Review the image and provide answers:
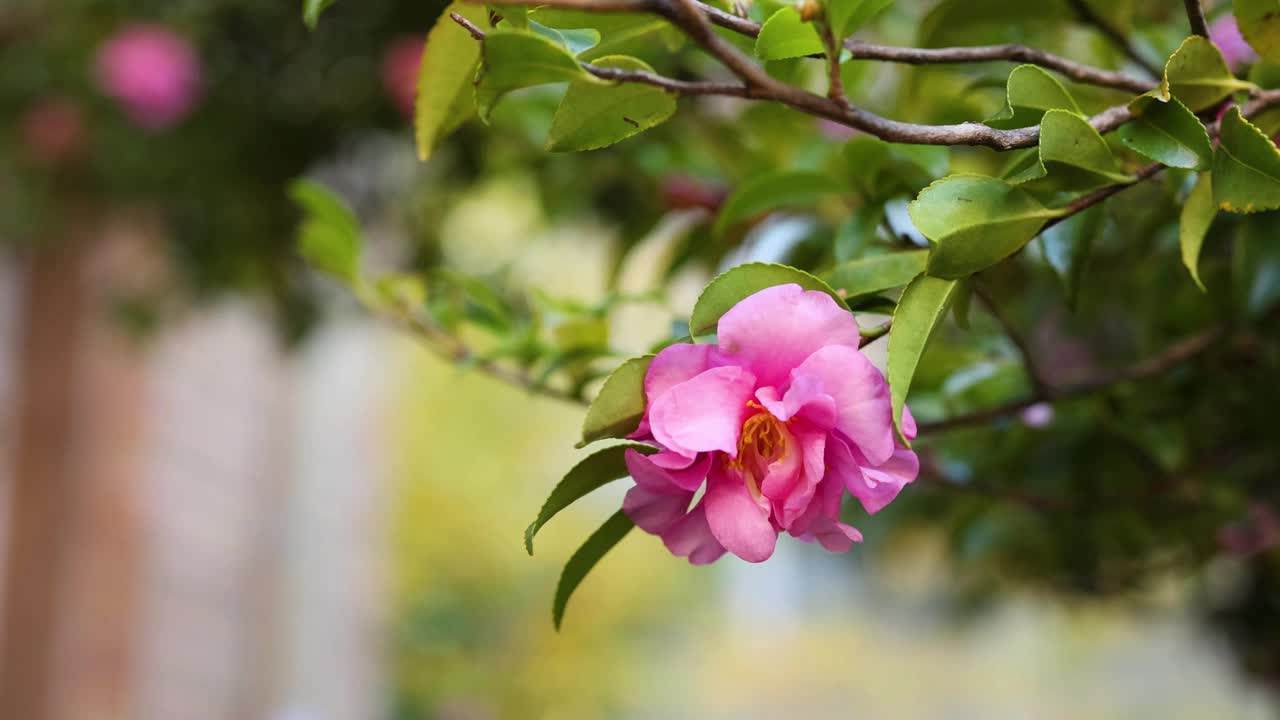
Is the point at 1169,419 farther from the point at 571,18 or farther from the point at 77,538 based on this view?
the point at 77,538

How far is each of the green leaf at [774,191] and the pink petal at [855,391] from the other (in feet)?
0.49

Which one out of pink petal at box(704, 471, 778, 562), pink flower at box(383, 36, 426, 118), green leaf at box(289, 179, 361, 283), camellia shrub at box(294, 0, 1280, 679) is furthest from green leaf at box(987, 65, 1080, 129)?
pink flower at box(383, 36, 426, 118)

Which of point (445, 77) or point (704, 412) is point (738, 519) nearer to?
point (704, 412)

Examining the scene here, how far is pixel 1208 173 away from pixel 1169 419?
8.5 inches

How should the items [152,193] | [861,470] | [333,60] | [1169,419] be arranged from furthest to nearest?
[152,193]
[333,60]
[1169,419]
[861,470]

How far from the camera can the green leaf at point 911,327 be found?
0.78ft

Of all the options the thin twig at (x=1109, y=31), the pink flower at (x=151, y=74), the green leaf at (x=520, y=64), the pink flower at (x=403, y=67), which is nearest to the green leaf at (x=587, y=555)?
the green leaf at (x=520, y=64)

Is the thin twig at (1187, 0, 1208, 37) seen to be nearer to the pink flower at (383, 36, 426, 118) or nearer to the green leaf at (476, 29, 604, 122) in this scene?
the green leaf at (476, 29, 604, 122)

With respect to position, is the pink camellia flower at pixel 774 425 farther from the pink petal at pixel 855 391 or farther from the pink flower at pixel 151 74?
the pink flower at pixel 151 74

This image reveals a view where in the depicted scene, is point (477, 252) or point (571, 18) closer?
point (571, 18)

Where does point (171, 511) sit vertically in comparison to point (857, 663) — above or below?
above

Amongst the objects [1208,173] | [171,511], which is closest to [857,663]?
[171,511]

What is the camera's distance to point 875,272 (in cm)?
30

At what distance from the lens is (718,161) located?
0.67m
